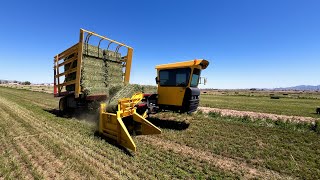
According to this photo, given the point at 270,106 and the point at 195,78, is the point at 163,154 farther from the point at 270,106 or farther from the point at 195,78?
the point at 270,106

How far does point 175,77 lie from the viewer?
9.04 m

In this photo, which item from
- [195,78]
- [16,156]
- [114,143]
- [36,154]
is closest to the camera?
[16,156]

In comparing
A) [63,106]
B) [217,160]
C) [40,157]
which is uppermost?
[63,106]

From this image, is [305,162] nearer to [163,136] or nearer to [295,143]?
[295,143]

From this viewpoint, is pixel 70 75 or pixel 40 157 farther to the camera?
pixel 70 75

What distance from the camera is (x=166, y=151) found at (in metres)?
5.81

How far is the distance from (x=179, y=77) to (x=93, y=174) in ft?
19.1

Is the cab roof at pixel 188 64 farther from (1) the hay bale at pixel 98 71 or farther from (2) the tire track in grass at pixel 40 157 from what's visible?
(2) the tire track in grass at pixel 40 157

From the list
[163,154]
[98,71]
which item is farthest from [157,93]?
[163,154]

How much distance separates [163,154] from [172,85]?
4.18m

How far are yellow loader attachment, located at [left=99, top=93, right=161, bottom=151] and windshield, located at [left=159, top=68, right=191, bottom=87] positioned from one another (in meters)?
2.30

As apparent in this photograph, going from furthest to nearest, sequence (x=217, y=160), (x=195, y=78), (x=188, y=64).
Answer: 1. (x=195, y=78)
2. (x=188, y=64)
3. (x=217, y=160)

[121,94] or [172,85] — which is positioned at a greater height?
[172,85]

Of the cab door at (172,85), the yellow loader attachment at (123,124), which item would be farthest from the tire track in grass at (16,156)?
the cab door at (172,85)
